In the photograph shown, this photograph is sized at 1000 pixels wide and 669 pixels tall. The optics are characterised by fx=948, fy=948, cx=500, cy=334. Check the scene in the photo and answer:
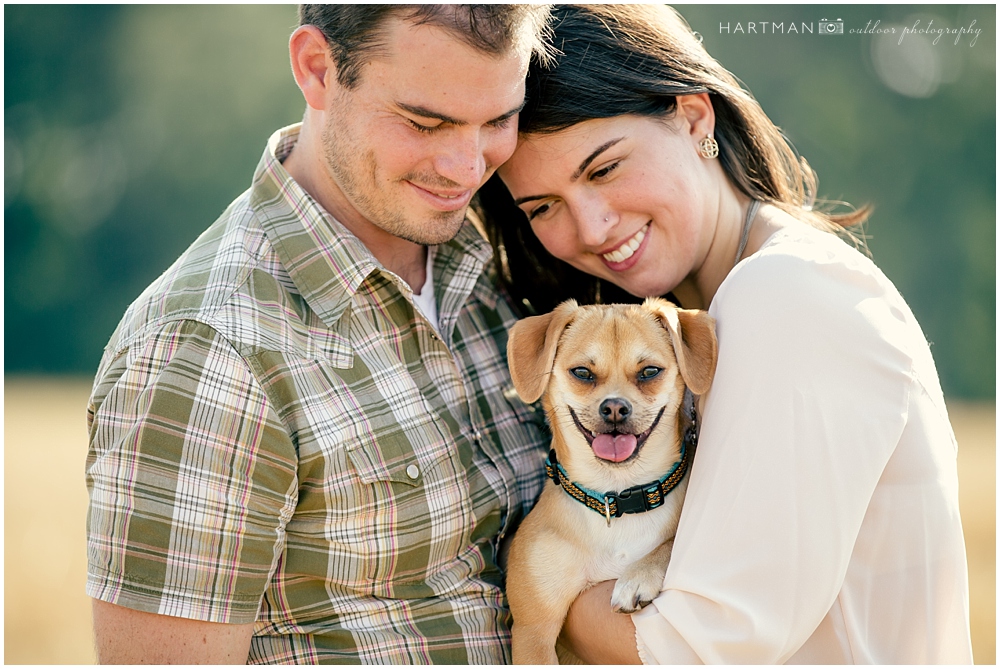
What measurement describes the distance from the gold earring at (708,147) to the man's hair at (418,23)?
692mm

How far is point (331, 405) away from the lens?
8.46 ft

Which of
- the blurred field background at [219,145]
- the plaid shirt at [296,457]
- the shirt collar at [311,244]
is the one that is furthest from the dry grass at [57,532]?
the blurred field background at [219,145]

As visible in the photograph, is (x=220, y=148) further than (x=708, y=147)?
Yes

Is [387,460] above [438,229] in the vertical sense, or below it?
below

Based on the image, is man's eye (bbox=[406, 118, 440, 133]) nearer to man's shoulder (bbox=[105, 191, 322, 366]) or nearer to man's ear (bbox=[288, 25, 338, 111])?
man's ear (bbox=[288, 25, 338, 111])

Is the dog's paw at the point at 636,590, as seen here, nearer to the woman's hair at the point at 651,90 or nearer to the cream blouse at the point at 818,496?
the cream blouse at the point at 818,496

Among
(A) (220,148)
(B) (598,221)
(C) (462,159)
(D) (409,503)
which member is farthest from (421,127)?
(A) (220,148)

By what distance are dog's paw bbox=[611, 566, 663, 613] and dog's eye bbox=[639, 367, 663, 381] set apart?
59cm

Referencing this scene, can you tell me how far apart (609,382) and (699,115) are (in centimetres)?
98

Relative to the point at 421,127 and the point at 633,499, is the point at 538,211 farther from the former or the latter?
the point at 633,499

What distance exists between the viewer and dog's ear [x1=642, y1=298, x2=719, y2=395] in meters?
2.69

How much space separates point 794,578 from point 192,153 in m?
24.0

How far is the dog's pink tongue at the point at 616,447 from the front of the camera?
2.84 meters

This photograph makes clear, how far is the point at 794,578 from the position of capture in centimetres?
229
